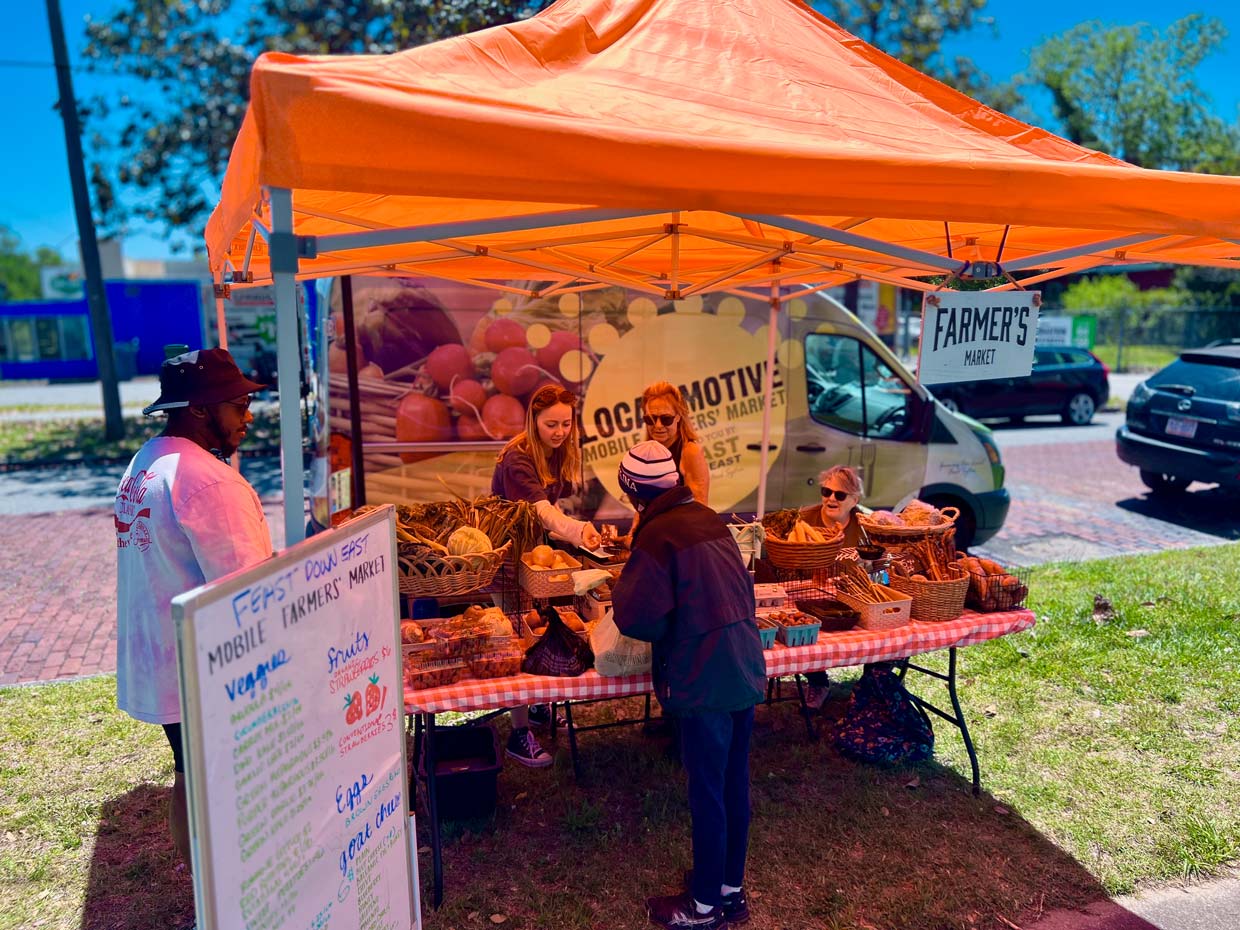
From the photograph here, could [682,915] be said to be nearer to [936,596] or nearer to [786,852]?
[786,852]

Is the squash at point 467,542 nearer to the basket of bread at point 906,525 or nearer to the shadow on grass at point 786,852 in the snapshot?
the shadow on grass at point 786,852

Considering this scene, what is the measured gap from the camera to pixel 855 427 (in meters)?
7.19

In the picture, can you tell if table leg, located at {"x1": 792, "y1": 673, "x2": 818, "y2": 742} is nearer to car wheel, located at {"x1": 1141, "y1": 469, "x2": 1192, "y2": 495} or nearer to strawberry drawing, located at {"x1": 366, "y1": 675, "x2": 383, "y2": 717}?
strawberry drawing, located at {"x1": 366, "y1": 675, "x2": 383, "y2": 717}

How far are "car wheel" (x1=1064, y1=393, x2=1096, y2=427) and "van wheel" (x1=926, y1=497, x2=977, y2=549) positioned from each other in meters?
10.9

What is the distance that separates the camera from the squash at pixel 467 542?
3.79 m

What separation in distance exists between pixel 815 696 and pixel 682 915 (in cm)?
200

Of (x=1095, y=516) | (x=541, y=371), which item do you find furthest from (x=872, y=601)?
(x=1095, y=516)

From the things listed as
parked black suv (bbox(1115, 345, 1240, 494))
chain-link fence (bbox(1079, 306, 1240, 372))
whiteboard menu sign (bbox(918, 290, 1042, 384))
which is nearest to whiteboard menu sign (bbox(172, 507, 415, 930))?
whiteboard menu sign (bbox(918, 290, 1042, 384))

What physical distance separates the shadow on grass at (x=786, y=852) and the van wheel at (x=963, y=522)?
11.0 ft

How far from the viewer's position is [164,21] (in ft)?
44.9

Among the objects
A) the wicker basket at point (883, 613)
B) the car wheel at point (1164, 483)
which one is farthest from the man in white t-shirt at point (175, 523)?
the car wheel at point (1164, 483)

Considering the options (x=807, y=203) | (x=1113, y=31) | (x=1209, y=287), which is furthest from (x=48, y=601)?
(x=1113, y=31)

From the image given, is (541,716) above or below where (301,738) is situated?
below

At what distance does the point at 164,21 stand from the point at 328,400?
11176 mm
